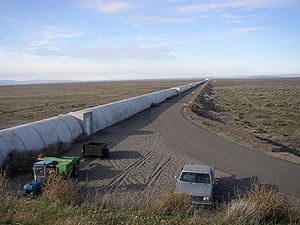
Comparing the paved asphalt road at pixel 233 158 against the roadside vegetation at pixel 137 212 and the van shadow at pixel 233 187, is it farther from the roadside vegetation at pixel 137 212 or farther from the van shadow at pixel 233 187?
the roadside vegetation at pixel 137 212

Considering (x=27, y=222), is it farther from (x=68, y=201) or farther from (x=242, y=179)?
(x=242, y=179)

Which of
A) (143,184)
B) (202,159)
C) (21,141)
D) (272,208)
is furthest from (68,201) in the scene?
(202,159)

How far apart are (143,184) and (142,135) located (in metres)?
10.7

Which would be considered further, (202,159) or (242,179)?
(202,159)

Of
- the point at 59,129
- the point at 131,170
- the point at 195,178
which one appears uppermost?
the point at 59,129

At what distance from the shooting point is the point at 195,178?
11.7m

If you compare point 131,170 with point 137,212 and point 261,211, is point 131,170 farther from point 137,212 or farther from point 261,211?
point 261,211

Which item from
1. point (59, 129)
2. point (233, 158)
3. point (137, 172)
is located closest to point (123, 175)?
point (137, 172)

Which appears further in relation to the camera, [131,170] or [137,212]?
[131,170]

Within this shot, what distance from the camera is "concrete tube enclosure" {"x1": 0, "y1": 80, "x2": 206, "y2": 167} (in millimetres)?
15445

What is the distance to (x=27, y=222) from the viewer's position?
705 centimetres

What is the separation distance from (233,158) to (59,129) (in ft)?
37.0

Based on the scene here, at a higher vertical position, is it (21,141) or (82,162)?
(21,141)

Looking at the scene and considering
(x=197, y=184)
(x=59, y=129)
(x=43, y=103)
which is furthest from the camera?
(x=43, y=103)
